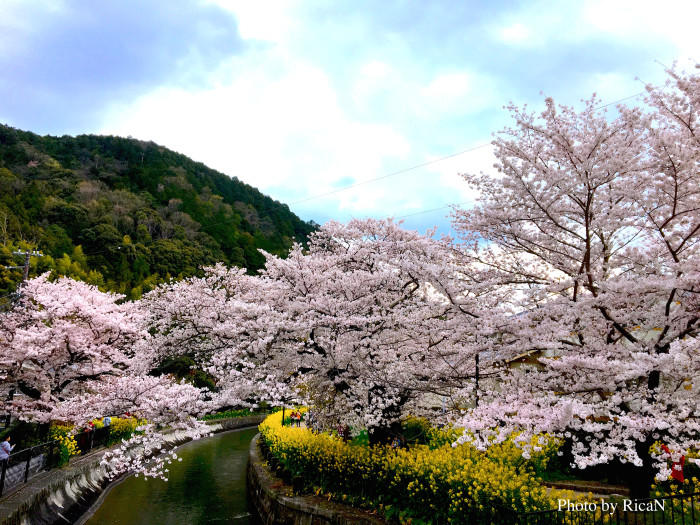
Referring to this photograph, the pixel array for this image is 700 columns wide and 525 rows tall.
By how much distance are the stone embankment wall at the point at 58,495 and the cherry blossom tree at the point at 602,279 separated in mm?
10934

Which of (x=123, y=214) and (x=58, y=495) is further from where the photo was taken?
(x=123, y=214)

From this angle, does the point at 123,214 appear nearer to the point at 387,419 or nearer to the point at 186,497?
the point at 186,497

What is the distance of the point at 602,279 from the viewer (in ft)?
24.4

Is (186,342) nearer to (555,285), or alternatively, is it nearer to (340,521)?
(340,521)

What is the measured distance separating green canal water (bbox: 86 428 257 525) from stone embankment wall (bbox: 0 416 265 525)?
595mm

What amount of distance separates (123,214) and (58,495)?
201 ft

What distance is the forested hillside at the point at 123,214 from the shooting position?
51.3 metres

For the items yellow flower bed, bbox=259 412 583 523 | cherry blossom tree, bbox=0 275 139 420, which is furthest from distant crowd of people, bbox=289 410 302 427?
yellow flower bed, bbox=259 412 583 523

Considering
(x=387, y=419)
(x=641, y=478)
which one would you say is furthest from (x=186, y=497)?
(x=641, y=478)

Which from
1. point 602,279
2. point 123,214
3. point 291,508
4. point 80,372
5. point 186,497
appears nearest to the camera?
point 602,279

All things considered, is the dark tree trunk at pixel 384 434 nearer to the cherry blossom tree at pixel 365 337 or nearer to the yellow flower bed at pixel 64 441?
the cherry blossom tree at pixel 365 337

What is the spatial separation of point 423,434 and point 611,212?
38.0 ft

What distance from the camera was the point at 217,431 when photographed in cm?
3488

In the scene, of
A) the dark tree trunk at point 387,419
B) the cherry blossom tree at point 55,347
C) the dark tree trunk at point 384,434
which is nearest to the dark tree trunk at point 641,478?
the dark tree trunk at point 387,419
